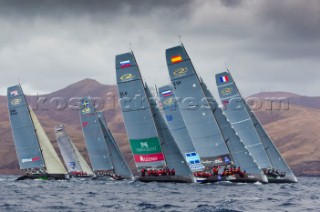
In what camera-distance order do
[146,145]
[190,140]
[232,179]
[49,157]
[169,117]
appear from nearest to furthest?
[232,179]
[146,145]
[190,140]
[169,117]
[49,157]

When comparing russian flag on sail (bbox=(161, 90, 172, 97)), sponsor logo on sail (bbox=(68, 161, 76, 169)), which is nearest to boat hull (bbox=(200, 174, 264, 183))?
russian flag on sail (bbox=(161, 90, 172, 97))

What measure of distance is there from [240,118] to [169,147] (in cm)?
964

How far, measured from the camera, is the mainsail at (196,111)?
190 feet

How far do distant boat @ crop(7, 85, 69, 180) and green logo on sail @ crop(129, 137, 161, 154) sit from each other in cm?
1664

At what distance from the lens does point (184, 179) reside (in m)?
58.8

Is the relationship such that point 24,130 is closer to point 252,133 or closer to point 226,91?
point 226,91

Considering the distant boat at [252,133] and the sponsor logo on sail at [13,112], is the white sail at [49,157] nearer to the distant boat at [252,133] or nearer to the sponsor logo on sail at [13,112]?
the sponsor logo on sail at [13,112]

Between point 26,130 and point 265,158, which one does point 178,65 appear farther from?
point 26,130

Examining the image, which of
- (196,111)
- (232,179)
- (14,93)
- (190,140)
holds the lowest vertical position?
(232,179)

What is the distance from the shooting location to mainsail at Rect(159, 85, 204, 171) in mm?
64125

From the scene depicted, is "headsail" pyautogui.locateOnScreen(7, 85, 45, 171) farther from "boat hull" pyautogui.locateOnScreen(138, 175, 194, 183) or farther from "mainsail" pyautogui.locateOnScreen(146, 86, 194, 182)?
"mainsail" pyautogui.locateOnScreen(146, 86, 194, 182)

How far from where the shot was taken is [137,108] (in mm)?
61594

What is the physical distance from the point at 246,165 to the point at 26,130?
3188cm

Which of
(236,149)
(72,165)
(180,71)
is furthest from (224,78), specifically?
(72,165)
